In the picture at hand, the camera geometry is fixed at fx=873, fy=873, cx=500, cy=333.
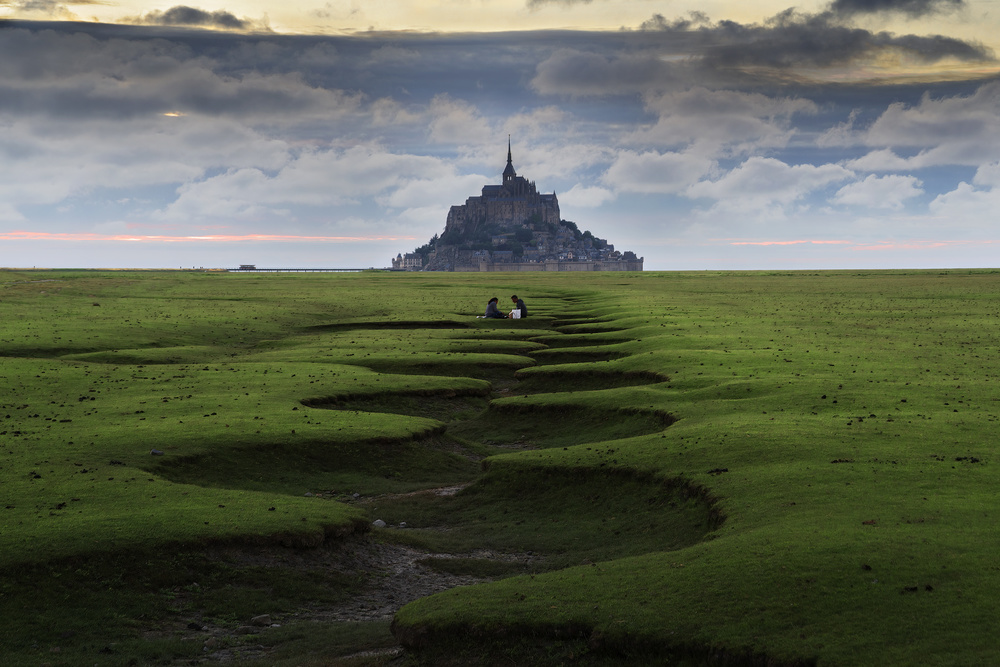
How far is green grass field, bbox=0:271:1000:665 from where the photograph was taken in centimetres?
1293

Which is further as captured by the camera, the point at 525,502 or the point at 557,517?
the point at 525,502

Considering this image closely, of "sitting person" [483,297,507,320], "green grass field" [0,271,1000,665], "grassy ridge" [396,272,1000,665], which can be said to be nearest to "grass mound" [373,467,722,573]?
"green grass field" [0,271,1000,665]

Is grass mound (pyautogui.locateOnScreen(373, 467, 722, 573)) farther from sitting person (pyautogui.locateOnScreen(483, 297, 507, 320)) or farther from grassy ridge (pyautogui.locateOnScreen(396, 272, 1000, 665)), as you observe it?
sitting person (pyautogui.locateOnScreen(483, 297, 507, 320))

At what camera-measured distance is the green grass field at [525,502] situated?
12930 millimetres

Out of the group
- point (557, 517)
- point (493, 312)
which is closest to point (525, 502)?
point (557, 517)

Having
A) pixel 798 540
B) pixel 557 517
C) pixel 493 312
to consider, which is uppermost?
pixel 493 312

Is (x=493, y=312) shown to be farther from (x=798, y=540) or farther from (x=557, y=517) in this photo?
(x=798, y=540)

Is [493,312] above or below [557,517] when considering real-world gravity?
above

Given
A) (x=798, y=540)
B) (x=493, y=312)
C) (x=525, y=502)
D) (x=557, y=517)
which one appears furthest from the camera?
(x=493, y=312)

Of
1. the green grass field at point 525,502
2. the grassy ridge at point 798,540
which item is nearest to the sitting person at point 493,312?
the green grass field at point 525,502

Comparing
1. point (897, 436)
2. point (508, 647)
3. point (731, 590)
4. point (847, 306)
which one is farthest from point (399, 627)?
point (847, 306)

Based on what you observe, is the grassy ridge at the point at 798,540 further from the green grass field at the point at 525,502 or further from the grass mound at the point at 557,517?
the grass mound at the point at 557,517

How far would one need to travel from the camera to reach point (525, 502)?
73.2ft

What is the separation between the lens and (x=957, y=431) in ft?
74.0
